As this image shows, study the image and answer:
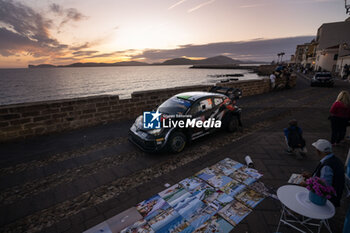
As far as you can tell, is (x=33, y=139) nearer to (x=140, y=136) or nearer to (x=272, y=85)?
(x=140, y=136)

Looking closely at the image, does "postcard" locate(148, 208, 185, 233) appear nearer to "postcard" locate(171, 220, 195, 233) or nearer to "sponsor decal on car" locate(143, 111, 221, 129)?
"postcard" locate(171, 220, 195, 233)

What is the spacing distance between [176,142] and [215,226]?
279 centimetres

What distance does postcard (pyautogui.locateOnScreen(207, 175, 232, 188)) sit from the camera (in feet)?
13.4

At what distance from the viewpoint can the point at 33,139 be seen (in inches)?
265

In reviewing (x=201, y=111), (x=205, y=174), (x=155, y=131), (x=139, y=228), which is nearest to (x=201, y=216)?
(x=139, y=228)

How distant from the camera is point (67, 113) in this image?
750cm

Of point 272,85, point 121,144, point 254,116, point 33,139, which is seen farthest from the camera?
point 272,85

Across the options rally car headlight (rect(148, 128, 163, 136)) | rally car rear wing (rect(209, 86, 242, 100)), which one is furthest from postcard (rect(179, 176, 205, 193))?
rally car rear wing (rect(209, 86, 242, 100))

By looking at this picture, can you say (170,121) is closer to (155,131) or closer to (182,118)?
(182,118)

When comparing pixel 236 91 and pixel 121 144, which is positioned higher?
pixel 236 91

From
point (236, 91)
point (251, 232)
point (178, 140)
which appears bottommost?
point (251, 232)

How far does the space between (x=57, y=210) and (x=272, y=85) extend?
19.2m

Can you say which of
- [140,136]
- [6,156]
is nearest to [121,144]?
[140,136]

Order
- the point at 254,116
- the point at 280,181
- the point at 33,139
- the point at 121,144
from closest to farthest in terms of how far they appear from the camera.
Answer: the point at 280,181 → the point at 121,144 → the point at 33,139 → the point at 254,116
